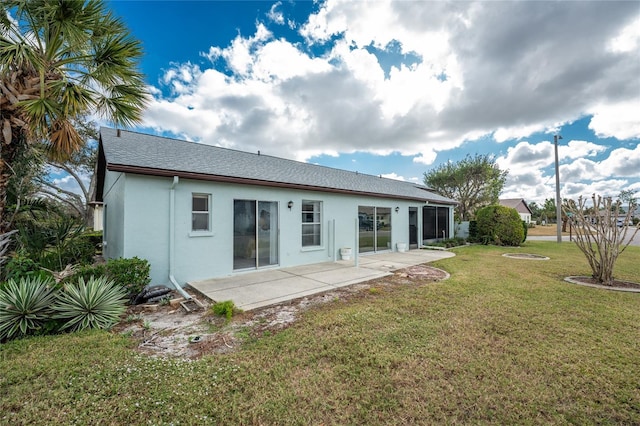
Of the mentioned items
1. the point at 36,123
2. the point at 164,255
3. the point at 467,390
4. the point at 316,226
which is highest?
the point at 36,123

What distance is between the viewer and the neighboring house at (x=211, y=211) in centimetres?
632

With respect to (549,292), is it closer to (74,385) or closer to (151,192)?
(74,385)

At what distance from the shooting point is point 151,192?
6402mm

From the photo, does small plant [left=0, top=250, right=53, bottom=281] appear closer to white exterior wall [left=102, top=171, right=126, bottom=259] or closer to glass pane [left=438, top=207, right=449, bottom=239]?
white exterior wall [left=102, top=171, right=126, bottom=259]

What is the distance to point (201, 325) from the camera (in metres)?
4.42

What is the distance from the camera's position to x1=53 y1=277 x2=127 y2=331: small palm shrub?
4219 millimetres

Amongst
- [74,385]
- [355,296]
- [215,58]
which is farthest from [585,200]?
[215,58]

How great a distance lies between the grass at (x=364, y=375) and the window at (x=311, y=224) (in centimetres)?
487

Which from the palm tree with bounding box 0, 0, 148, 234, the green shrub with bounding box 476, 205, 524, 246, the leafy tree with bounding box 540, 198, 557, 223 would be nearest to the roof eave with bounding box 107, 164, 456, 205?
the palm tree with bounding box 0, 0, 148, 234

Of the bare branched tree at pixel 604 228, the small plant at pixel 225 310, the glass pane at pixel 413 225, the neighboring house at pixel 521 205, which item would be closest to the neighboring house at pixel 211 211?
the small plant at pixel 225 310

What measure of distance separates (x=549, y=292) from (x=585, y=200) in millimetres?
3163

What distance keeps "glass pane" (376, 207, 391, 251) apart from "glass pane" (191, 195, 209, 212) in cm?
805

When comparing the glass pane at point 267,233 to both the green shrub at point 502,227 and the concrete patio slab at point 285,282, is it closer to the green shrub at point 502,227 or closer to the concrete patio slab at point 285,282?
the concrete patio slab at point 285,282

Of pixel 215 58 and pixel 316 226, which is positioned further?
pixel 215 58
